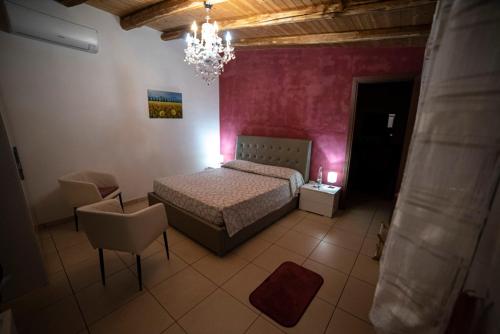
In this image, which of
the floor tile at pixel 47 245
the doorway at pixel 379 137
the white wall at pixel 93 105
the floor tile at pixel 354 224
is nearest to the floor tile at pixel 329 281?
the floor tile at pixel 354 224

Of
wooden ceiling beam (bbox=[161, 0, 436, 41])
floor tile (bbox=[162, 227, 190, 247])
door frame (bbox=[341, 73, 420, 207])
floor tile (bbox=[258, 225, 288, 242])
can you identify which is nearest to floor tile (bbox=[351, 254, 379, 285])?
floor tile (bbox=[258, 225, 288, 242])

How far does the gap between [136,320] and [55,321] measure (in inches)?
24.8

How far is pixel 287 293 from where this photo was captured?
1911 mm

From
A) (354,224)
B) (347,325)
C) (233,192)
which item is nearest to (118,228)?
(233,192)

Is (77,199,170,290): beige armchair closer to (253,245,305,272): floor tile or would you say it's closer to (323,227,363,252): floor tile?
(253,245,305,272): floor tile

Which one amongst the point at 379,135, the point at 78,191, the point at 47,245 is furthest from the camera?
the point at 379,135

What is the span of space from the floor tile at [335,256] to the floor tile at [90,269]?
7.37ft

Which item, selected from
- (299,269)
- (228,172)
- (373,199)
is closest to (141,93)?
(228,172)

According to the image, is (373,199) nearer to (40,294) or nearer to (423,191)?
(423,191)

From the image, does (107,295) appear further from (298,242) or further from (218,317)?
(298,242)

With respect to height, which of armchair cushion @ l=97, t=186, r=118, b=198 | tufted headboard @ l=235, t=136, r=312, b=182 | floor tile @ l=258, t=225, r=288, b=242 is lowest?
floor tile @ l=258, t=225, r=288, b=242

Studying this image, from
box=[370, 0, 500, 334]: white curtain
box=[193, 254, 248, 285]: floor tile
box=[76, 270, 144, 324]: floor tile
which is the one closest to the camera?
box=[370, 0, 500, 334]: white curtain

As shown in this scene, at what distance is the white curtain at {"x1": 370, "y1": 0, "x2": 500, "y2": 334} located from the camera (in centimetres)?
64

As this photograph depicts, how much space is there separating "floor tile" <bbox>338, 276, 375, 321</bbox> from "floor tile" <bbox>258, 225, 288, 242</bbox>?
1008mm
